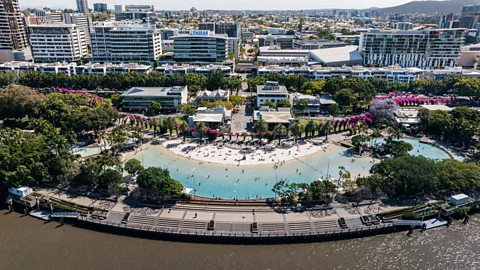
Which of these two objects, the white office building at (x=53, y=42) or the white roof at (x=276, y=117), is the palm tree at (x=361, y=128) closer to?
the white roof at (x=276, y=117)

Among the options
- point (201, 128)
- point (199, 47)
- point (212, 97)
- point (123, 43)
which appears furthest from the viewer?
point (123, 43)

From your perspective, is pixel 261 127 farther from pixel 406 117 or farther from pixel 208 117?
pixel 406 117

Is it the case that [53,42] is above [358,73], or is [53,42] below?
above

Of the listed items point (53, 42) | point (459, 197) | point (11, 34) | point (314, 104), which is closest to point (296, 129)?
point (314, 104)

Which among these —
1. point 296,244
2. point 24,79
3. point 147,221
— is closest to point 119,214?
point 147,221

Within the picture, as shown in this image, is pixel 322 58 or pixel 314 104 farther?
pixel 322 58

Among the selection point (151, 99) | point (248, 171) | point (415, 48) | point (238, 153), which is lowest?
point (248, 171)

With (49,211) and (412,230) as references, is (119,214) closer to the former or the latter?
(49,211)

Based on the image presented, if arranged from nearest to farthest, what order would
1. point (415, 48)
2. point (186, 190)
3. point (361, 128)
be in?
point (186, 190) → point (361, 128) → point (415, 48)
